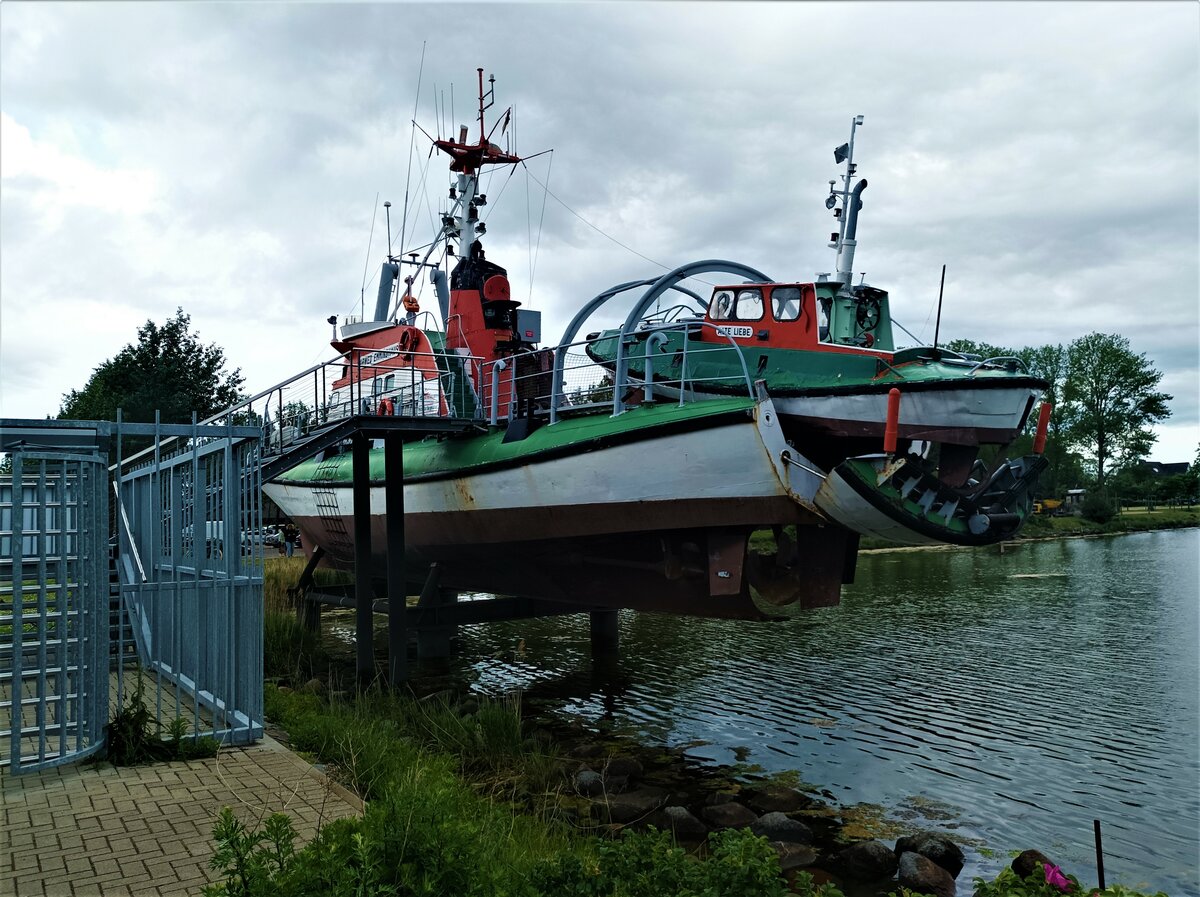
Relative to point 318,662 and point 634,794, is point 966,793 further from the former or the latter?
point 318,662

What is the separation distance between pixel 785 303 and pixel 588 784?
6042 mm

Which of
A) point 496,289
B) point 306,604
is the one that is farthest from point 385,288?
point 306,604

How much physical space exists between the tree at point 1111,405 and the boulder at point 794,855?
72896 mm

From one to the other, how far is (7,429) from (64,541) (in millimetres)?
1101

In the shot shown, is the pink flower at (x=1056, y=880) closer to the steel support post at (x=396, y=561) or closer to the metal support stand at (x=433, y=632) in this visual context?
the steel support post at (x=396, y=561)

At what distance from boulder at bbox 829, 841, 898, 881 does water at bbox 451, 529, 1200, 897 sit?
62cm

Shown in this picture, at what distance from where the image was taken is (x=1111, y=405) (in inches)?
2854

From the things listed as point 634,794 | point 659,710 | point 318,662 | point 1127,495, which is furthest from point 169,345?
point 1127,495

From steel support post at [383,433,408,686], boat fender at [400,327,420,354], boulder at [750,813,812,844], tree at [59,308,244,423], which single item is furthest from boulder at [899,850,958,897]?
tree at [59,308,244,423]

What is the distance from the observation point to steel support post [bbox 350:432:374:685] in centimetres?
1299

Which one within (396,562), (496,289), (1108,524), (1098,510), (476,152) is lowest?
(1108,524)

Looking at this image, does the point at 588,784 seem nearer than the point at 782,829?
No

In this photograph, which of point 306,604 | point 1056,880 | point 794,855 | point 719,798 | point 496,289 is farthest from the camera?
point 306,604

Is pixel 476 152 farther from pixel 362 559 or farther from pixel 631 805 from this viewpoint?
pixel 631 805
